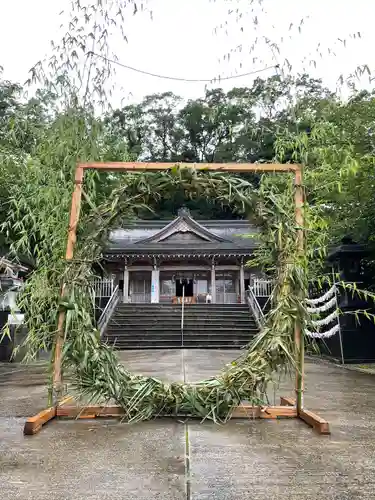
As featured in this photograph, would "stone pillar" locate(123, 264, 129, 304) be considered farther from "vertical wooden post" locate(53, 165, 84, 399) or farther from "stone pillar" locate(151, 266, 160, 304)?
"vertical wooden post" locate(53, 165, 84, 399)

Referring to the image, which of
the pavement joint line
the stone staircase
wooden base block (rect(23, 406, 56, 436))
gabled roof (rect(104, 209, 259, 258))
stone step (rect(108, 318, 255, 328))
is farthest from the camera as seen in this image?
gabled roof (rect(104, 209, 259, 258))

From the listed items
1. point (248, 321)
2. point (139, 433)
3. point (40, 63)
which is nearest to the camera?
point (139, 433)

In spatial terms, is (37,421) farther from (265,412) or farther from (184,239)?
(184,239)

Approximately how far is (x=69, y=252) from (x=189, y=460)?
71.9 inches

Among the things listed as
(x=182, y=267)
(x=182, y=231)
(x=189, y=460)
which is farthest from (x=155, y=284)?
(x=189, y=460)

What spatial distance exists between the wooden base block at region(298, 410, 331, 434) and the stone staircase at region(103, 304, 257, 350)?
35.1ft

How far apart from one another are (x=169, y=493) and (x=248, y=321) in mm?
16001

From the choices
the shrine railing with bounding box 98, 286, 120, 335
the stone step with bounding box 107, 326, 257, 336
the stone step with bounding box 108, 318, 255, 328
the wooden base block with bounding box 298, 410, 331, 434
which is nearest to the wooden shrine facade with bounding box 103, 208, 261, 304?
the shrine railing with bounding box 98, 286, 120, 335

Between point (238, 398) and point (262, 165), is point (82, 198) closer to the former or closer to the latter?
point (262, 165)

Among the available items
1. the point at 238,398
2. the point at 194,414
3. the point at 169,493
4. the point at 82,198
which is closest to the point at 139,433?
the point at 194,414

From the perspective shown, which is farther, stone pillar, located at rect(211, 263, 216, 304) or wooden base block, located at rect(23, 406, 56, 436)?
stone pillar, located at rect(211, 263, 216, 304)

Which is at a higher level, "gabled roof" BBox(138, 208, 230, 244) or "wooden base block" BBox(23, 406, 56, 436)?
"gabled roof" BBox(138, 208, 230, 244)

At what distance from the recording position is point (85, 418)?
143 inches

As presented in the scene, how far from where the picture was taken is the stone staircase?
49.9 ft
